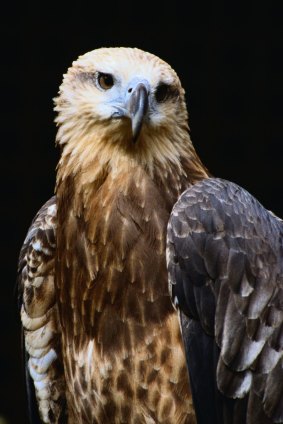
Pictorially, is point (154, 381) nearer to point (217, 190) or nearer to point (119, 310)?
point (119, 310)

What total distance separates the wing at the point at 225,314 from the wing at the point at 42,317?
2.42ft

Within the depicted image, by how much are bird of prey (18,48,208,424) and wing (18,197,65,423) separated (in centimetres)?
11

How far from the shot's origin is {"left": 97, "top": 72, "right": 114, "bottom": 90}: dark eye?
190 inches

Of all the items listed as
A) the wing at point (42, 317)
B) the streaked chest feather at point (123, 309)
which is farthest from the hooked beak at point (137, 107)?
the wing at point (42, 317)

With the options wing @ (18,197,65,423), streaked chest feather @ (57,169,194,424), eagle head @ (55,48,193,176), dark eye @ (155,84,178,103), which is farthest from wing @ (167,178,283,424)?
wing @ (18,197,65,423)

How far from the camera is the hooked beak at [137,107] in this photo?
15.0 feet

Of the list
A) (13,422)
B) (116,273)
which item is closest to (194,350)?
(116,273)

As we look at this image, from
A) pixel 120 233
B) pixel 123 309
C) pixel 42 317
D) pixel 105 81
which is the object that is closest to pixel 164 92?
pixel 105 81

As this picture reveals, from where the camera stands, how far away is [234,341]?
465cm

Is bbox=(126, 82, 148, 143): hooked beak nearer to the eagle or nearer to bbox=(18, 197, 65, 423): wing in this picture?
the eagle

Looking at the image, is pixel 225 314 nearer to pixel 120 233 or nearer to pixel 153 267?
pixel 153 267

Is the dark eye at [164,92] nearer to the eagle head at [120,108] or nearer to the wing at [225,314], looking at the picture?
the eagle head at [120,108]

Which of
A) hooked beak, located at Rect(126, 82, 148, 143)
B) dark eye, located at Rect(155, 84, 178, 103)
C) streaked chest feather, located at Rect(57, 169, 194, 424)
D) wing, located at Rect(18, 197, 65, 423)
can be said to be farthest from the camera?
wing, located at Rect(18, 197, 65, 423)

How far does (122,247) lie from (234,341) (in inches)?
24.3
